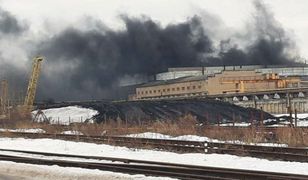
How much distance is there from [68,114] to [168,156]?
35.4 meters

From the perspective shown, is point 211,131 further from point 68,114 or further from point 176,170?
point 68,114

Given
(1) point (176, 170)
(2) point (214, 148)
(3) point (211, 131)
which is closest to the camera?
(1) point (176, 170)

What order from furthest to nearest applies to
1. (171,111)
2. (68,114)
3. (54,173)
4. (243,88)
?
1. (243,88)
2. (171,111)
3. (68,114)
4. (54,173)

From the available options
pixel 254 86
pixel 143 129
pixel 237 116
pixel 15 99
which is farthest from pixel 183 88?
pixel 143 129

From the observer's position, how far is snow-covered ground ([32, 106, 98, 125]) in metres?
50.3

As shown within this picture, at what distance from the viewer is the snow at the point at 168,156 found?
14851 mm

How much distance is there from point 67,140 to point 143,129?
5688 mm

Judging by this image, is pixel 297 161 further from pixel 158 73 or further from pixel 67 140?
pixel 158 73

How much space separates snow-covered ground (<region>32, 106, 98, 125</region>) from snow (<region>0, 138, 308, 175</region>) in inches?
873

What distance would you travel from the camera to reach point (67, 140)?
27891 mm

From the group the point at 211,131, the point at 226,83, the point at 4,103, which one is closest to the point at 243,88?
the point at 226,83

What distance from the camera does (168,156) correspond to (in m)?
18.8

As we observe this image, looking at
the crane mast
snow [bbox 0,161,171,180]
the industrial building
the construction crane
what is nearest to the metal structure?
the crane mast

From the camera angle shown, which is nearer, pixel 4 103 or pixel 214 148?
pixel 214 148
